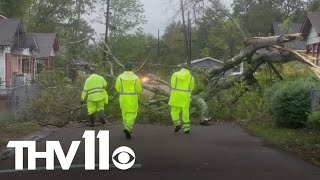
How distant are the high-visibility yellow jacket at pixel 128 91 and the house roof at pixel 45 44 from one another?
33388mm

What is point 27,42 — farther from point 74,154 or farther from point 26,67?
point 74,154

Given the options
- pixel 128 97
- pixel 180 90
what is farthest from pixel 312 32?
pixel 128 97

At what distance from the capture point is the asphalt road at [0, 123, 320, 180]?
23.4ft

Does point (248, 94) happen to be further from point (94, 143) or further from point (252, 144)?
point (94, 143)

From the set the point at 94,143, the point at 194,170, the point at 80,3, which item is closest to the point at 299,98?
the point at 94,143

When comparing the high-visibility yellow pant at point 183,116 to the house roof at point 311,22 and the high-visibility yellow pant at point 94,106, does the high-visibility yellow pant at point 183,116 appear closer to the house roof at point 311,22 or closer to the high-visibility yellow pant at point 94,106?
the high-visibility yellow pant at point 94,106

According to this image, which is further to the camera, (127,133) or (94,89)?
(94,89)

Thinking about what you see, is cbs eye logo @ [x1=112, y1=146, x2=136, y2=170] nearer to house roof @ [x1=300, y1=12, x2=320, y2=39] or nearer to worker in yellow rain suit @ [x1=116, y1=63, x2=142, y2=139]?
worker in yellow rain suit @ [x1=116, y1=63, x2=142, y2=139]

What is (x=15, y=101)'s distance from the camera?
49.9 ft

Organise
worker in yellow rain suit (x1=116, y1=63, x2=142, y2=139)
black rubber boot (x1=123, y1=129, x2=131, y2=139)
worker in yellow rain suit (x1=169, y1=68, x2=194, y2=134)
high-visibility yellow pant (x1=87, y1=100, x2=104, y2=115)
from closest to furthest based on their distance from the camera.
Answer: black rubber boot (x1=123, y1=129, x2=131, y2=139), worker in yellow rain suit (x1=116, y1=63, x2=142, y2=139), worker in yellow rain suit (x1=169, y1=68, x2=194, y2=134), high-visibility yellow pant (x1=87, y1=100, x2=104, y2=115)

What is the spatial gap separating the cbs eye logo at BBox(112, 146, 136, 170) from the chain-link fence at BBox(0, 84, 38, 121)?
18.8ft

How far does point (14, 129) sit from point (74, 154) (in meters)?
4.32

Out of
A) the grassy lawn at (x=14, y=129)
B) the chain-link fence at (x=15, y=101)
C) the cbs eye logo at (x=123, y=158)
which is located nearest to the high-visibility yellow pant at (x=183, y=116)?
the cbs eye logo at (x=123, y=158)

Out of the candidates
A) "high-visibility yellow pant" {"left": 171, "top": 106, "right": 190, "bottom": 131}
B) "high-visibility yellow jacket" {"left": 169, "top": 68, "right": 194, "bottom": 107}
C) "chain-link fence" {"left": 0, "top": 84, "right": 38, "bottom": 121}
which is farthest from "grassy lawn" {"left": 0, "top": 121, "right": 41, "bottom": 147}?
"high-visibility yellow jacket" {"left": 169, "top": 68, "right": 194, "bottom": 107}
